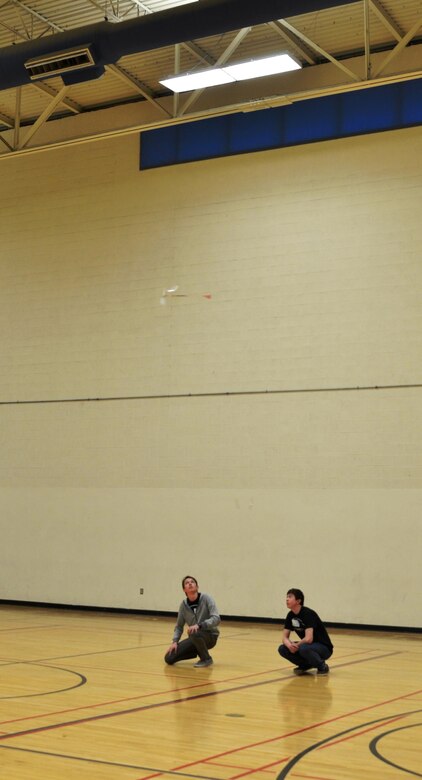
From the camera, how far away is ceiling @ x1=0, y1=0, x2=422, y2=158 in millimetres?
17406

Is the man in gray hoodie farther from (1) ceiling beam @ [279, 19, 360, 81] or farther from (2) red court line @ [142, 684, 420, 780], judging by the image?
(1) ceiling beam @ [279, 19, 360, 81]

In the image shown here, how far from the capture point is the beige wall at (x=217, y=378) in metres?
18.0

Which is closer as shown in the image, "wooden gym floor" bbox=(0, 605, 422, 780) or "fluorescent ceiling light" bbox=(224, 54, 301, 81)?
"wooden gym floor" bbox=(0, 605, 422, 780)

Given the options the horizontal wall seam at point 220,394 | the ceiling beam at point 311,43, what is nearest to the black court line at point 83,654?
the horizontal wall seam at point 220,394

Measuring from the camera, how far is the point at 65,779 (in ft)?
20.4

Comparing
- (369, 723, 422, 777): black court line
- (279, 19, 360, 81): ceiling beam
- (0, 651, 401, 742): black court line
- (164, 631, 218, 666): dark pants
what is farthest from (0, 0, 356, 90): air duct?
(369, 723, 422, 777): black court line

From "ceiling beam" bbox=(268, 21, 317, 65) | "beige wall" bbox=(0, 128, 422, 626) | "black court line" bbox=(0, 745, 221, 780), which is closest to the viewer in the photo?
"black court line" bbox=(0, 745, 221, 780)

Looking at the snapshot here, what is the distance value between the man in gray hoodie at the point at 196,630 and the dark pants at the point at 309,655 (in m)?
1.09

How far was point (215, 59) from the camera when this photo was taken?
19656 millimetres

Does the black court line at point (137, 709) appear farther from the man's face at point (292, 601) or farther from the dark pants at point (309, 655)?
the man's face at point (292, 601)

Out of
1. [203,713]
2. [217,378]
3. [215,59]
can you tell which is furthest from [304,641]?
[215,59]

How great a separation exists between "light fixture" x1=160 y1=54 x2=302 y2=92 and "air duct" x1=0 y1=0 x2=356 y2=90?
3194 mm

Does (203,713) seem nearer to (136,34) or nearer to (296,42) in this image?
(136,34)

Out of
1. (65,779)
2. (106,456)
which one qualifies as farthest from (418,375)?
(65,779)
